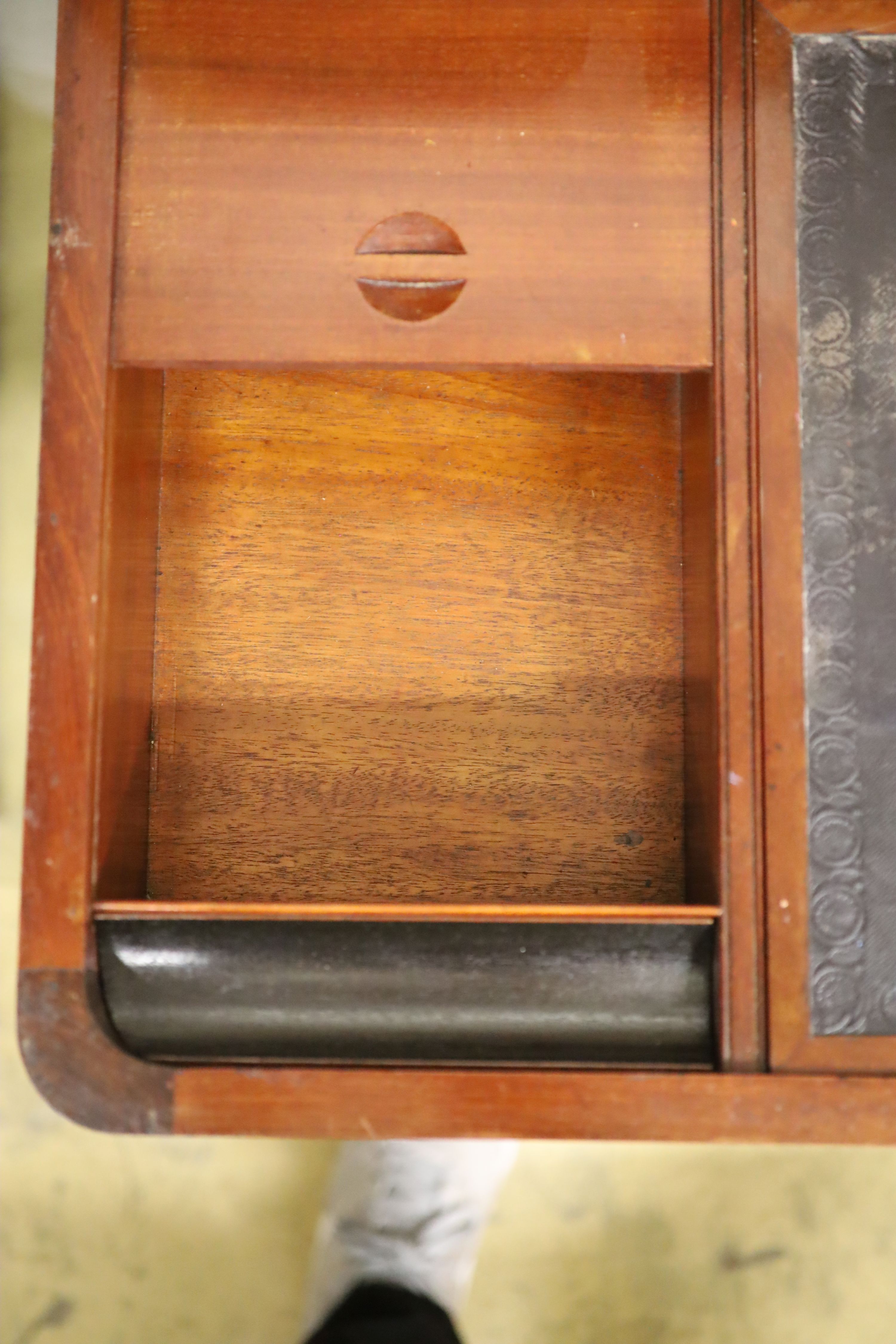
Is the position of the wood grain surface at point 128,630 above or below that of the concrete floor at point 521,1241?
above

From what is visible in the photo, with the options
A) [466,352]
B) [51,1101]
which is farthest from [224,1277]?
[466,352]

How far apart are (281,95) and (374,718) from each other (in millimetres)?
713

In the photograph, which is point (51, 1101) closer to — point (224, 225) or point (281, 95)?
point (224, 225)

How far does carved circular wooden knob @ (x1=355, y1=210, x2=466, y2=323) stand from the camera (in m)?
1.09

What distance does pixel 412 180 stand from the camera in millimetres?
1095

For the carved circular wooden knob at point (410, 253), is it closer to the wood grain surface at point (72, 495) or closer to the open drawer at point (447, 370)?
the open drawer at point (447, 370)

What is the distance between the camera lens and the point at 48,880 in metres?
1.03

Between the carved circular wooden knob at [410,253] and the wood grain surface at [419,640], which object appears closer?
the carved circular wooden knob at [410,253]

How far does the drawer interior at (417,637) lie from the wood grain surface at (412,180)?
0.61ft

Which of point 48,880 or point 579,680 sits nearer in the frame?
point 48,880

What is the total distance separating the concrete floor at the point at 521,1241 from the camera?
1.38m

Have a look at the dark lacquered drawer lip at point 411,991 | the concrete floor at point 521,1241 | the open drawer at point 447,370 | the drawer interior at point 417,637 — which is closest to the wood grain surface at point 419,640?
the drawer interior at point 417,637

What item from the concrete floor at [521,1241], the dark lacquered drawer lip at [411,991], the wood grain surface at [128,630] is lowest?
the concrete floor at [521,1241]

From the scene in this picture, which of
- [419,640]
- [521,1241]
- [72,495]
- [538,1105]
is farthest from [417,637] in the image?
[521,1241]
